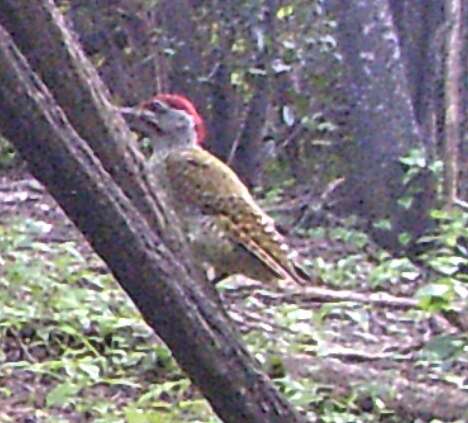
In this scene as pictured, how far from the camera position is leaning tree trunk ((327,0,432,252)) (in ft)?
31.5

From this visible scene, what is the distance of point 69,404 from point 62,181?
7.88 feet

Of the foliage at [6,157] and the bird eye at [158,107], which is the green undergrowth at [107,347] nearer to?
the bird eye at [158,107]

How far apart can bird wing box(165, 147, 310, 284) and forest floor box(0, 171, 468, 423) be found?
41cm

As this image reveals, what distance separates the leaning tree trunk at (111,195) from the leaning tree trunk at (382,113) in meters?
5.03

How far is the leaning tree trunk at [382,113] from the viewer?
9.60 meters

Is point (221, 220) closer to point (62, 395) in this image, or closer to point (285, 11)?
point (62, 395)

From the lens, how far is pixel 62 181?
3939 mm

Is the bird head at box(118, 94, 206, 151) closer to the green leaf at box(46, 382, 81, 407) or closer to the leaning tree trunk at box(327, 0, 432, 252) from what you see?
the green leaf at box(46, 382, 81, 407)

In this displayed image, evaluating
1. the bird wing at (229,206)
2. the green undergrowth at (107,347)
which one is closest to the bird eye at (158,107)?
the bird wing at (229,206)

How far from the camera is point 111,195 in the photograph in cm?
401

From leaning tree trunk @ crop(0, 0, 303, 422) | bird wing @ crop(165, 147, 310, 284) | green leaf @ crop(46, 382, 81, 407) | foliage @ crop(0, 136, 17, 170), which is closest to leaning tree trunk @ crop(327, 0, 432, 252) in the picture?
foliage @ crop(0, 136, 17, 170)

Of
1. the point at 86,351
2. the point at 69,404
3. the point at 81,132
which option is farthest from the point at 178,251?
the point at 86,351

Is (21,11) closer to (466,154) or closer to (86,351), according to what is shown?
(86,351)

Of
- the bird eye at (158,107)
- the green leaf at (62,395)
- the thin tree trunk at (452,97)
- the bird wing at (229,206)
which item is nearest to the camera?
the green leaf at (62,395)
